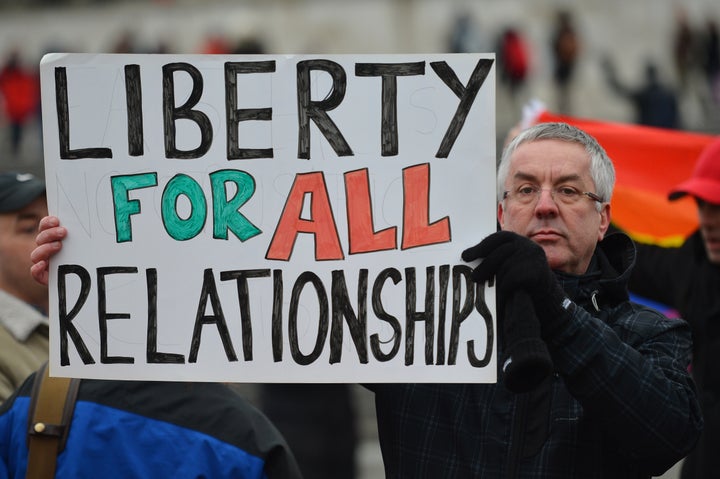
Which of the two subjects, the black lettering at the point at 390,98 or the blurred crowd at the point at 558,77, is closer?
the black lettering at the point at 390,98

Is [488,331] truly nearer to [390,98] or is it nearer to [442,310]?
[442,310]

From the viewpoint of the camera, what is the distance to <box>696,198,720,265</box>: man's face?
4430 mm

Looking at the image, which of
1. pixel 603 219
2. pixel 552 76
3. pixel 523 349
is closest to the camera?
pixel 523 349

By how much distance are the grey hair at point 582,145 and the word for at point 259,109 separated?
22 cm

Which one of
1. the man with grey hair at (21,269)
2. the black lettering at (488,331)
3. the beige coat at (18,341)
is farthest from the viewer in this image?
the man with grey hair at (21,269)

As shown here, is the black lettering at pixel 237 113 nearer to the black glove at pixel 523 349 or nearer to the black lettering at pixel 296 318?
the black lettering at pixel 296 318

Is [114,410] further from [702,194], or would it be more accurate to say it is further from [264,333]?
[702,194]

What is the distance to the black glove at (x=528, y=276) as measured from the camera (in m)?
2.65

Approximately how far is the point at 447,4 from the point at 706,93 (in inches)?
291

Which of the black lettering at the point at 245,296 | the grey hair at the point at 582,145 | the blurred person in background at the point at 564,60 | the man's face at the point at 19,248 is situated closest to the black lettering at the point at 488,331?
the grey hair at the point at 582,145

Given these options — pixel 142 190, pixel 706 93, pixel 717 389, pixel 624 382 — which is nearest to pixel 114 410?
pixel 142 190

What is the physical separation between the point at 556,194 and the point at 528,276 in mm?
389

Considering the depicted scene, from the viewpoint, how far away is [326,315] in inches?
116

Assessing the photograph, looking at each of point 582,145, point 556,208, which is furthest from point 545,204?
point 582,145
